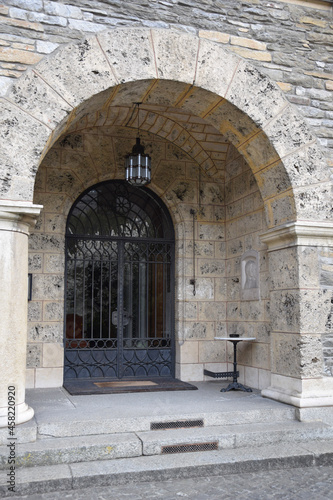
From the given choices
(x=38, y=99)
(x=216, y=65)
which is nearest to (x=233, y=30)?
(x=216, y=65)

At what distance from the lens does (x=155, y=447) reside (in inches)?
158

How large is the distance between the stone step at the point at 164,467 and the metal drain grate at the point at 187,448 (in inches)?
2.3

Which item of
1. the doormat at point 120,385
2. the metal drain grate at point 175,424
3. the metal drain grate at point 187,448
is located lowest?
the metal drain grate at point 187,448

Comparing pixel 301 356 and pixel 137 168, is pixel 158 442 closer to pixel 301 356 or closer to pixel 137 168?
pixel 301 356

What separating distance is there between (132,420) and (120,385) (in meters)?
1.68

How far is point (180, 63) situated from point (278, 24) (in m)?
1.25

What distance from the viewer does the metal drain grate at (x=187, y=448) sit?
4.05 metres

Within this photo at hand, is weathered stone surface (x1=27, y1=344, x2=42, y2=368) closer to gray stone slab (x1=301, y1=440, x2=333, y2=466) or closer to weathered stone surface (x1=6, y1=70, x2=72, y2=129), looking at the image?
weathered stone surface (x1=6, y1=70, x2=72, y2=129)

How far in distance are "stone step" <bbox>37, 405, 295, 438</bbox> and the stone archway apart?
24 cm

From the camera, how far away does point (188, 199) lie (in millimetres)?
6652

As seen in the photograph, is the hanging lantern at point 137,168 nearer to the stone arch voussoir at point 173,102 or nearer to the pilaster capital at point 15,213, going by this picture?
the stone arch voussoir at point 173,102

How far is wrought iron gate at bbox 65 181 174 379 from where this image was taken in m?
6.27

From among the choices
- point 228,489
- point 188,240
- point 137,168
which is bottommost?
point 228,489

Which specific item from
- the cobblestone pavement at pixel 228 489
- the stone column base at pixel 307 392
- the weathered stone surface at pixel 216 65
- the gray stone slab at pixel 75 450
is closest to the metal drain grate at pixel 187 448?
the gray stone slab at pixel 75 450
